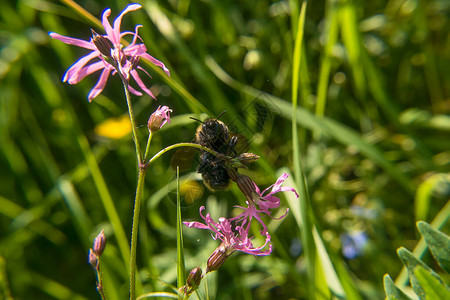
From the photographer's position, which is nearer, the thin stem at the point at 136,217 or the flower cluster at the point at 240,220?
the thin stem at the point at 136,217

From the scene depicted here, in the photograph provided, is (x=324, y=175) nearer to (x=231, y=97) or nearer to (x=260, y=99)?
(x=231, y=97)

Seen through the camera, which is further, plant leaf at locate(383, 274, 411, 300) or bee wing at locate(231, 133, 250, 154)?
bee wing at locate(231, 133, 250, 154)

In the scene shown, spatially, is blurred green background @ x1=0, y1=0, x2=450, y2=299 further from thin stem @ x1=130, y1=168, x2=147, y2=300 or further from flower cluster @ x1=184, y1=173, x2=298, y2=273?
thin stem @ x1=130, y1=168, x2=147, y2=300

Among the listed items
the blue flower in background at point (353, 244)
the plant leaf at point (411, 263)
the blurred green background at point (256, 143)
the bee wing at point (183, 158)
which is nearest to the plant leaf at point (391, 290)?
the plant leaf at point (411, 263)

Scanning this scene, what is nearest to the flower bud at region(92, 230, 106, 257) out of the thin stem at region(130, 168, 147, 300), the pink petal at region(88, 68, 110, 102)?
the thin stem at region(130, 168, 147, 300)

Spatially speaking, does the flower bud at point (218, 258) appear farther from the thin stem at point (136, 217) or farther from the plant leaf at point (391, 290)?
the plant leaf at point (391, 290)
